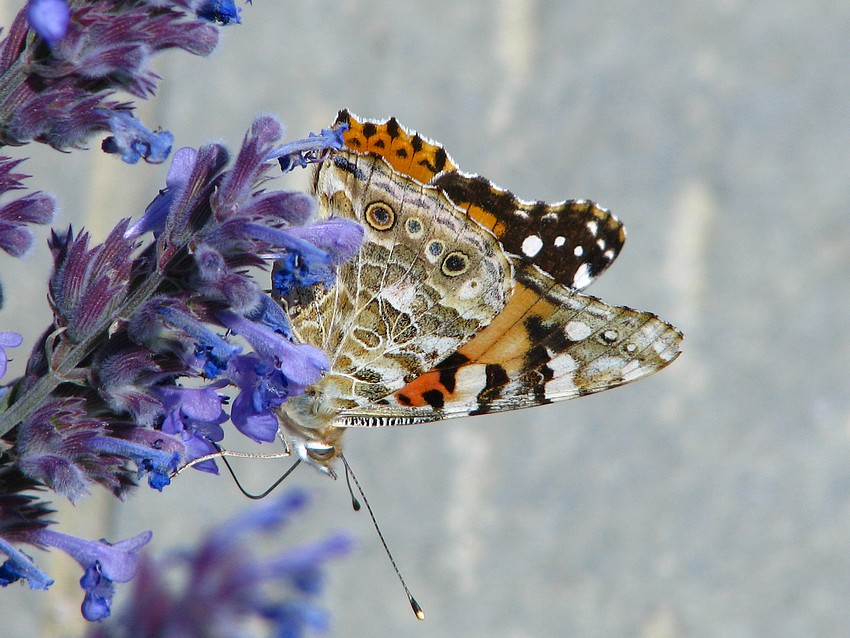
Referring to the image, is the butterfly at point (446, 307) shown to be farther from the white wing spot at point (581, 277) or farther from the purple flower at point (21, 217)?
the purple flower at point (21, 217)

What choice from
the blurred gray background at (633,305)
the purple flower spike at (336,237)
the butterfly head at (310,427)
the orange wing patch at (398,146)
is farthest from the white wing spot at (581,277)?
the blurred gray background at (633,305)

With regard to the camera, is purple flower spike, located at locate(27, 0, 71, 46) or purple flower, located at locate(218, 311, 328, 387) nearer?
purple flower spike, located at locate(27, 0, 71, 46)

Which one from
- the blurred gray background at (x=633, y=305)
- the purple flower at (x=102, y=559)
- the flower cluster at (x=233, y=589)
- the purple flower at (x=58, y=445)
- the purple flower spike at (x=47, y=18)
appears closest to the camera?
the purple flower spike at (x=47, y=18)

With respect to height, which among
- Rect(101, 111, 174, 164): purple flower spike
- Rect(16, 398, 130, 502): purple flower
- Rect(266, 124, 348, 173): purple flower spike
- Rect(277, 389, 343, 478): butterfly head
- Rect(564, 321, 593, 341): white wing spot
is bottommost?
Rect(16, 398, 130, 502): purple flower

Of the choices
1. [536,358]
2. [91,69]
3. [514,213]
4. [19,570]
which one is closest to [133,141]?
[91,69]

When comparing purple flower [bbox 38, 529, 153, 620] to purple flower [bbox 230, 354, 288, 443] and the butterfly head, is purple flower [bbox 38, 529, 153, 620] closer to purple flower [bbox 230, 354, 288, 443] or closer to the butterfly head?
purple flower [bbox 230, 354, 288, 443]

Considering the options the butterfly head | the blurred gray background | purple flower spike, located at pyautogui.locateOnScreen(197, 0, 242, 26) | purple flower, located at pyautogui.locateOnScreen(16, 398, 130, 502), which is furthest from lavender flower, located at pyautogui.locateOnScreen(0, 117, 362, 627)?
the blurred gray background

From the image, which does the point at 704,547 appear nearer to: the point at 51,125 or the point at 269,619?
the point at 269,619
